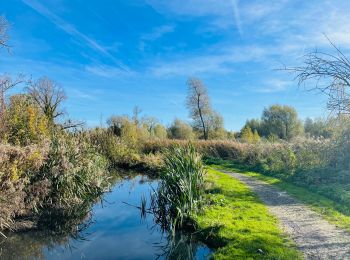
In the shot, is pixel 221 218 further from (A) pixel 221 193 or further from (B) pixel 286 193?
(B) pixel 286 193

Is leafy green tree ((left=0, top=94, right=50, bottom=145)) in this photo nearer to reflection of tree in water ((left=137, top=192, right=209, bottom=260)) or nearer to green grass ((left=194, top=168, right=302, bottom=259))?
reflection of tree in water ((left=137, top=192, right=209, bottom=260))

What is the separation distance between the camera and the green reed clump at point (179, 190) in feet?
33.9

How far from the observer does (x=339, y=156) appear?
17.1 meters

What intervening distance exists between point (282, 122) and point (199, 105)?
17.7 m

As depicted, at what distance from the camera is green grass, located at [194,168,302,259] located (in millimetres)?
7211

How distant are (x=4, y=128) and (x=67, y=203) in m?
3.81

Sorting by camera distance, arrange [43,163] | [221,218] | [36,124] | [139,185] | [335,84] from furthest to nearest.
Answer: [139,185] < [36,124] < [43,163] < [221,218] < [335,84]

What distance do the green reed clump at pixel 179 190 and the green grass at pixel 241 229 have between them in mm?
470

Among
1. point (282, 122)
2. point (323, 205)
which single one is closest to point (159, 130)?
point (282, 122)

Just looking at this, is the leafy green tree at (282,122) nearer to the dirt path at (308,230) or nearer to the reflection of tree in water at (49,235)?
the dirt path at (308,230)

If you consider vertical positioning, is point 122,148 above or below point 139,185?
above

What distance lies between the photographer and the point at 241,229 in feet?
28.8

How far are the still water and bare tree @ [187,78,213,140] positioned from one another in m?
34.2

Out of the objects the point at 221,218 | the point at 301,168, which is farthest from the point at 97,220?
the point at 301,168
